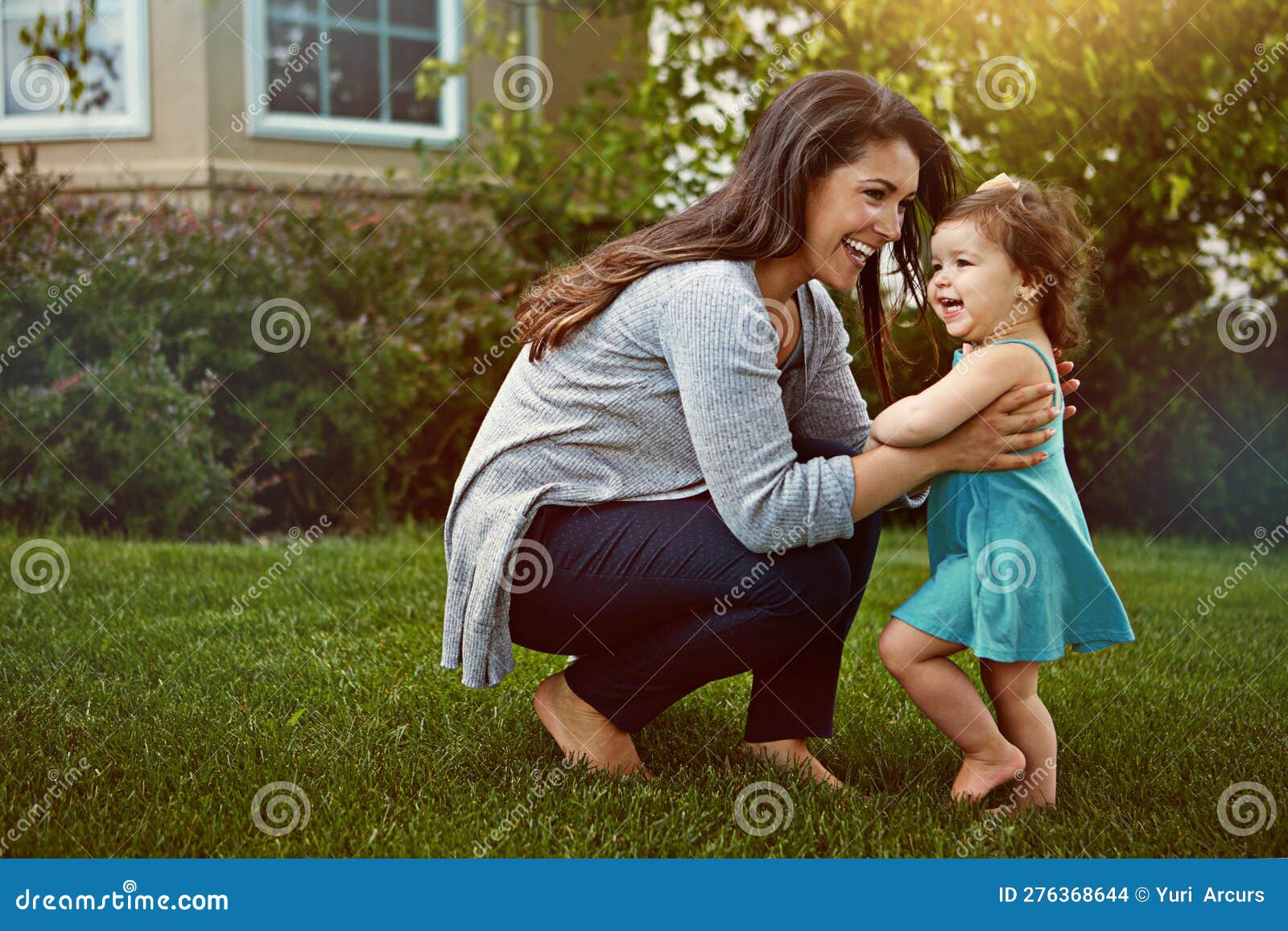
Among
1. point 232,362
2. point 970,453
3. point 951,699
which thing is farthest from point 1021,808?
→ point 232,362

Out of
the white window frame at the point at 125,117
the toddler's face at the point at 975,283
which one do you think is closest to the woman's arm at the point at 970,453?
the toddler's face at the point at 975,283

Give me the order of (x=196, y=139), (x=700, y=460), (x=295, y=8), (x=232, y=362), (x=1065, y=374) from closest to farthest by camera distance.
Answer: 1. (x=700, y=460)
2. (x=1065, y=374)
3. (x=232, y=362)
4. (x=196, y=139)
5. (x=295, y=8)

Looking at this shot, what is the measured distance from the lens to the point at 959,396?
2152mm

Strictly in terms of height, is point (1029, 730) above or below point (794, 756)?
above

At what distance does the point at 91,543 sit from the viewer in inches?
187

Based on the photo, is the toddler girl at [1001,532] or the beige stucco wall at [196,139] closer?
the toddler girl at [1001,532]

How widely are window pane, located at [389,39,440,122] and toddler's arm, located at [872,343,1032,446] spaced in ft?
21.7

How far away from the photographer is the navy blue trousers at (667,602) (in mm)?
2307

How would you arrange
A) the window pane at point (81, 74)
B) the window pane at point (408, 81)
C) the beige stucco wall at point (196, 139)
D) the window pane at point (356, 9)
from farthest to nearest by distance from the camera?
1. the window pane at point (408, 81)
2. the window pane at point (356, 9)
3. the window pane at point (81, 74)
4. the beige stucco wall at point (196, 139)

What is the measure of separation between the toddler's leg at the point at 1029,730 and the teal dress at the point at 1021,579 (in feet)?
0.36

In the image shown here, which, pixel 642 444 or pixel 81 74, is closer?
pixel 642 444

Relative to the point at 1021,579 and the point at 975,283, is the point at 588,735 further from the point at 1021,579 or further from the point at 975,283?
the point at 975,283

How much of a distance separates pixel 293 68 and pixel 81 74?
1.24m

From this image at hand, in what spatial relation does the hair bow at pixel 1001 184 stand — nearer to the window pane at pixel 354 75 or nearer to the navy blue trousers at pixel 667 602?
the navy blue trousers at pixel 667 602
